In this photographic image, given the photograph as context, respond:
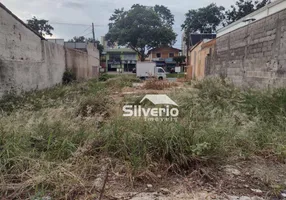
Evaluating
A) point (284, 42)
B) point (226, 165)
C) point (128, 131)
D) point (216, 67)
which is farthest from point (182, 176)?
point (216, 67)

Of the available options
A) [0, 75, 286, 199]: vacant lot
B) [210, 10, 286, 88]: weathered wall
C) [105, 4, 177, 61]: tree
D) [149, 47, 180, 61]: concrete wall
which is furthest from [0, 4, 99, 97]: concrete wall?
[149, 47, 180, 61]: concrete wall

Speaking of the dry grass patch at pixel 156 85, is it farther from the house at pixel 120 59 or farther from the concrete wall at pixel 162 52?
the house at pixel 120 59

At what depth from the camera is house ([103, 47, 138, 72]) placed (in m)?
41.4

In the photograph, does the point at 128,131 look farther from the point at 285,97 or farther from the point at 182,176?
the point at 285,97

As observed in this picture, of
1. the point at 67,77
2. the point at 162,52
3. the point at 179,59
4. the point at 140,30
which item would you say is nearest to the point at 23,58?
the point at 67,77

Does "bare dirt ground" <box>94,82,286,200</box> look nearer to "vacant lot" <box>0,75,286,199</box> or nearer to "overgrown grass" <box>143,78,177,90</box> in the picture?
"vacant lot" <box>0,75,286,199</box>

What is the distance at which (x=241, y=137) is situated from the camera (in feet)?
9.87

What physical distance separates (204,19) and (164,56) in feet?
32.0

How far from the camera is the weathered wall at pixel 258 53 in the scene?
505 cm

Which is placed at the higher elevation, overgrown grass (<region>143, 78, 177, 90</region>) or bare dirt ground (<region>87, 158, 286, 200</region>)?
overgrown grass (<region>143, 78, 177, 90</region>)

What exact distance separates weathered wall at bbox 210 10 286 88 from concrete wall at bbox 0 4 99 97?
6.99 meters

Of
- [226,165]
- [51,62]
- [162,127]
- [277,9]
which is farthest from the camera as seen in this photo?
[51,62]

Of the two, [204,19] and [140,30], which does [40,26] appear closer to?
[140,30]

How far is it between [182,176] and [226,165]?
1.96 ft
